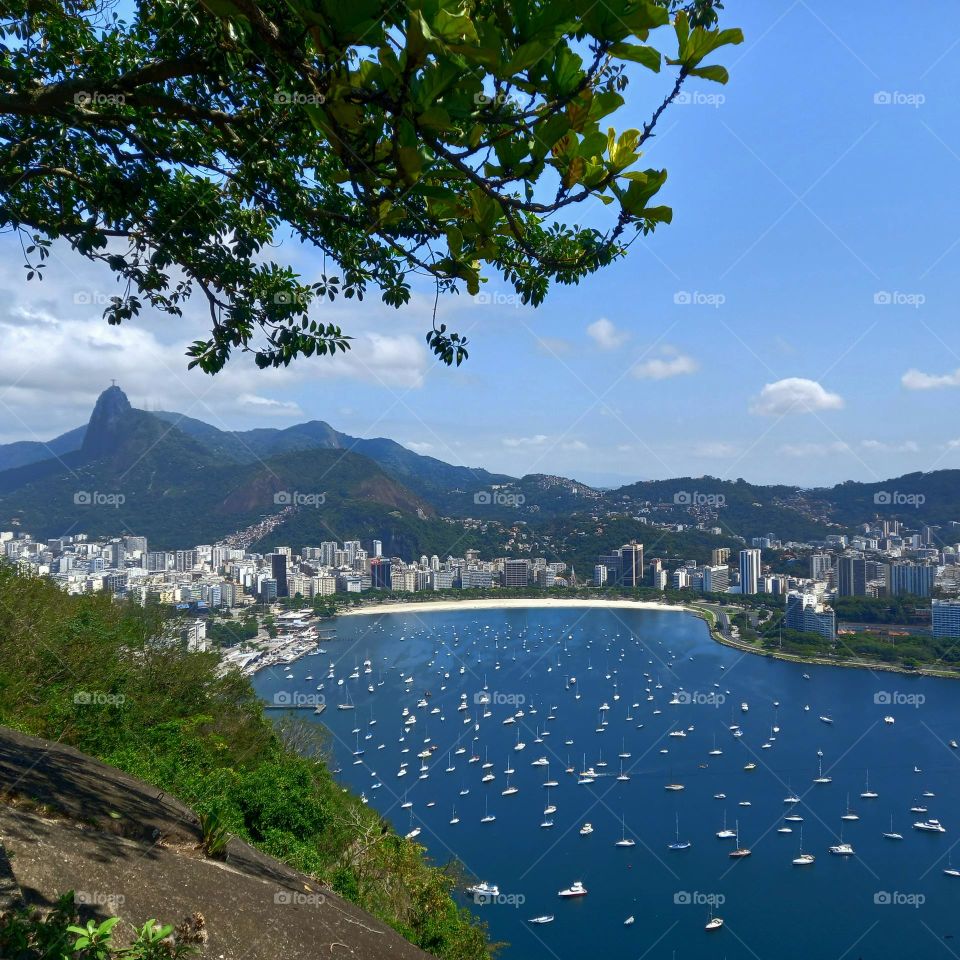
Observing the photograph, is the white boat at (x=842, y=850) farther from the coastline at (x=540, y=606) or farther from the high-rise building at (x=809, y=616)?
the high-rise building at (x=809, y=616)

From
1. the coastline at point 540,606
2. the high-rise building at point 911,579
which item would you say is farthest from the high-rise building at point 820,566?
the coastline at point 540,606

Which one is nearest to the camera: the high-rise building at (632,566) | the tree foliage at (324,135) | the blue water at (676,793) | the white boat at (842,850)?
the tree foliage at (324,135)

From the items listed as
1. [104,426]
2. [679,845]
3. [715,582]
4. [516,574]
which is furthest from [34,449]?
[679,845]

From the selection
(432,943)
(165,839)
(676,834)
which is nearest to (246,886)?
(165,839)

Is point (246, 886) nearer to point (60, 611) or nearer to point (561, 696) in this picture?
point (60, 611)

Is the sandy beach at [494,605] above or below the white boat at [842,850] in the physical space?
above

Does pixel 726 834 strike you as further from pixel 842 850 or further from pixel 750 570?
pixel 750 570
